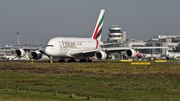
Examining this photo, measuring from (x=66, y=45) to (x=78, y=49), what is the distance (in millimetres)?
4086

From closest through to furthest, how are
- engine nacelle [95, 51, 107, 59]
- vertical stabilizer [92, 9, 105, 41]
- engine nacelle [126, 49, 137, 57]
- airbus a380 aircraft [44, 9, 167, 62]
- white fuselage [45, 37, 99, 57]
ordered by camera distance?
white fuselage [45, 37, 99, 57]
airbus a380 aircraft [44, 9, 167, 62]
engine nacelle [95, 51, 107, 59]
engine nacelle [126, 49, 137, 57]
vertical stabilizer [92, 9, 105, 41]

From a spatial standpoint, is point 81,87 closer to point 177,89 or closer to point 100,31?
point 177,89

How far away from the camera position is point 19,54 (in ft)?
306

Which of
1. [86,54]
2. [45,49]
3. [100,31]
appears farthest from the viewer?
[100,31]

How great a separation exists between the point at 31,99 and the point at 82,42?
65169 mm

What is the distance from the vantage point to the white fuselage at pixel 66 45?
274 ft

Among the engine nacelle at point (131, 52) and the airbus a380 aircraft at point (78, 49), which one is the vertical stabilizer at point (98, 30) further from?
the engine nacelle at point (131, 52)

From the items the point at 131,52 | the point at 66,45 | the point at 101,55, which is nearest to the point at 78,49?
the point at 66,45

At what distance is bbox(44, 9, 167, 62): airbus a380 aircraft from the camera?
84000mm

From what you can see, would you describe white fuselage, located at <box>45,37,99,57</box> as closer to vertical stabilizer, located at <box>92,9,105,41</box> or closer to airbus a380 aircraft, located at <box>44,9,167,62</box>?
airbus a380 aircraft, located at <box>44,9,167,62</box>

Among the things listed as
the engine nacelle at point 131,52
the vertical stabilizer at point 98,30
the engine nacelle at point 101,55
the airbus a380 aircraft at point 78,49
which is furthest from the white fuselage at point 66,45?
the engine nacelle at point 131,52

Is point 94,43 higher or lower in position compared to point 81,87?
higher

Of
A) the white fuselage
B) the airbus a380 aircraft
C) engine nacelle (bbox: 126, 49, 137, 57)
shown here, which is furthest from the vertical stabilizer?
engine nacelle (bbox: 126, 49, 137, 57)

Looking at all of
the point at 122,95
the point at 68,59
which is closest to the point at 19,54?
the point at 68,59
